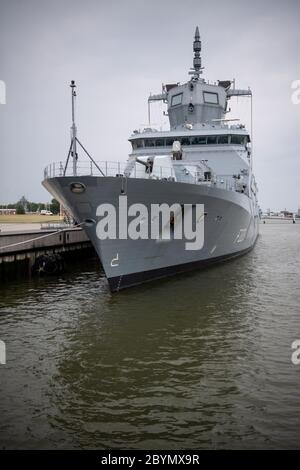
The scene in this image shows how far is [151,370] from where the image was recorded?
671 cm

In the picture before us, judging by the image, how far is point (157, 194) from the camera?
1198 cm

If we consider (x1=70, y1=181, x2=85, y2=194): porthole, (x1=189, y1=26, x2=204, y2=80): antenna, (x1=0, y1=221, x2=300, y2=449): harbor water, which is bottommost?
(x1=0, y1=221, x2=300, y2=449): harbor water

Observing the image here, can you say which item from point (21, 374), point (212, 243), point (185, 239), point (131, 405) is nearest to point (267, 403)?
point (131, 405)

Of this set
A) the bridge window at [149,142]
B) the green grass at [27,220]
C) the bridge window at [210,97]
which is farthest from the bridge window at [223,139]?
the green grass at [27,220]

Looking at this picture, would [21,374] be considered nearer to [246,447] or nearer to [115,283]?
[246,447]

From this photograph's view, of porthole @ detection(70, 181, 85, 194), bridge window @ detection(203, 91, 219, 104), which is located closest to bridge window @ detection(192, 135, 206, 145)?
bridge window @ detection(203, 91, 219, 104)

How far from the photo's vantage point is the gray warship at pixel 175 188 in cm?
1148

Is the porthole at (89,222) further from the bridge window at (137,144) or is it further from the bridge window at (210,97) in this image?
the bridge window at (210,97)

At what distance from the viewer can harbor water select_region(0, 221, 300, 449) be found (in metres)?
4.88
